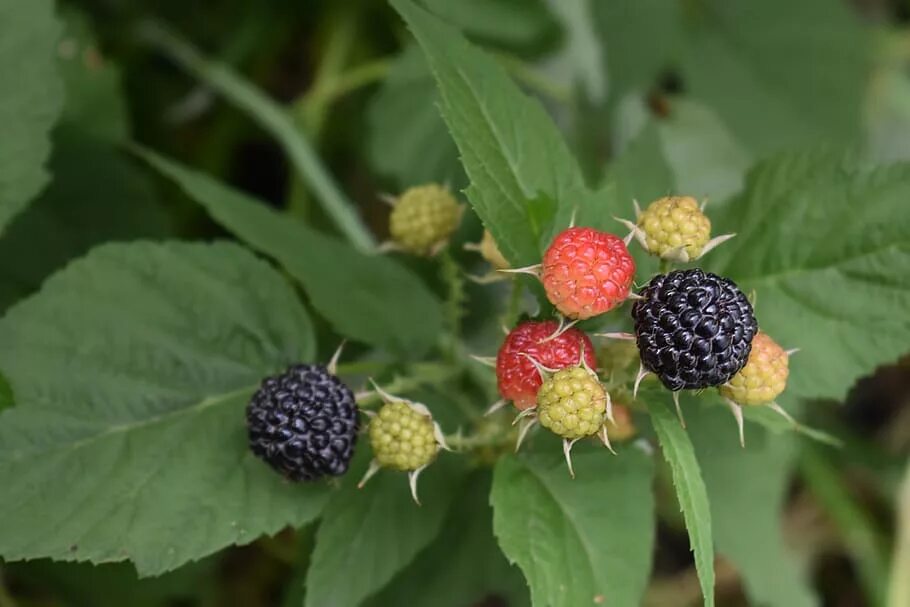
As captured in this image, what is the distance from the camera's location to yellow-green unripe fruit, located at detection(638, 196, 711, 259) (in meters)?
0.87

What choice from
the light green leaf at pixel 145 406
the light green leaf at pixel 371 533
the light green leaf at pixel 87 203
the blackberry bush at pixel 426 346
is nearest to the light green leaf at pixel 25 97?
the blackberry bush at pixel 426 346

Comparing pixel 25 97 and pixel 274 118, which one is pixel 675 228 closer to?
pixel 25 97

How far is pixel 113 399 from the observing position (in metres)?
1.03

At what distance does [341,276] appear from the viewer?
1.14m

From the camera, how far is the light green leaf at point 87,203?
1461mm

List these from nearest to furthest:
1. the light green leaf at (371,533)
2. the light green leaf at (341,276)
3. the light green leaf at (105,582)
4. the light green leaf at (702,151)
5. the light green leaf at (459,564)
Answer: the light green leaf at (371,533)
the light green leaf at (341,276)
the light green leaf at (459,564)
the light green leaf at (105,582)
the light green leaf at (702,151)

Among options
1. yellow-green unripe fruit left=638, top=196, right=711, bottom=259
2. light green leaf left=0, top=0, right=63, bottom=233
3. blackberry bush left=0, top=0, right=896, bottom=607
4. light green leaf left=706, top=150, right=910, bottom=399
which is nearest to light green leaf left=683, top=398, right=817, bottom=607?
blackberry bush left=0, top=0, right=896, bottom=607

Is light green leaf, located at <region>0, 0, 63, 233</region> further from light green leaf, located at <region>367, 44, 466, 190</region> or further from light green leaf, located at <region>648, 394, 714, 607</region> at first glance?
light green leaf, located at <region>648, 394, 714, 607</region>

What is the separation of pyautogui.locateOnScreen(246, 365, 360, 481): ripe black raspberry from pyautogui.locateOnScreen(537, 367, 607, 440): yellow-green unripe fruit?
0.21m

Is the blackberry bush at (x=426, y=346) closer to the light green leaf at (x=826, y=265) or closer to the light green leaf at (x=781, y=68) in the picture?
the light green leaf at (x=826, y=265)

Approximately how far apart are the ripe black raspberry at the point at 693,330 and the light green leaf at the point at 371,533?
337 mm

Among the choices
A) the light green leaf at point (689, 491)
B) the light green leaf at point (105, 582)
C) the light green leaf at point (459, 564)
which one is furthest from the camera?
the light green leaf at point (105, 582)

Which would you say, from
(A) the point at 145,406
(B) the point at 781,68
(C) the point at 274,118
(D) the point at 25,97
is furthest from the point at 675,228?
(B) the point at 781,68

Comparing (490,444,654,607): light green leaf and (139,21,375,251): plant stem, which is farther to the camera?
(139,21,375,251): plant stem
